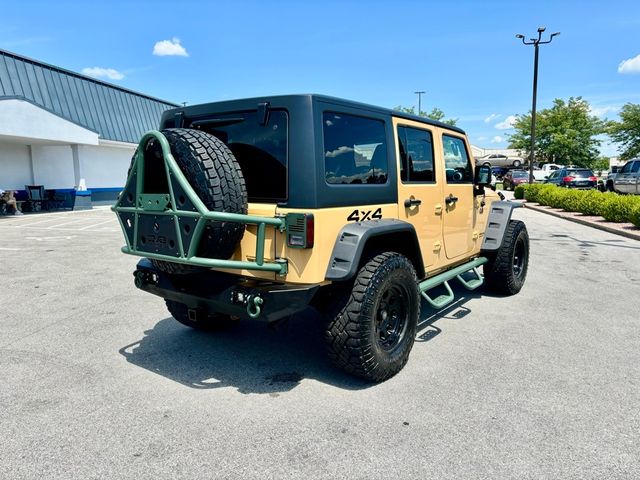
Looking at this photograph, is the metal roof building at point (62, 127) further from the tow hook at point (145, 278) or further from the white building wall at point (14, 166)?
the tow hook at point (145, 278)

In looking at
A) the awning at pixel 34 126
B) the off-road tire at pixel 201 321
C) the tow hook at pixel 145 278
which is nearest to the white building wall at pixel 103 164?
the awning at pixel 34 126

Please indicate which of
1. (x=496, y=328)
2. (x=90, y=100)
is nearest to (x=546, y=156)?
(x=90, y=100)

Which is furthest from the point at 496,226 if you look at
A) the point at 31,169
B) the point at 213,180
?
the point at 31,169

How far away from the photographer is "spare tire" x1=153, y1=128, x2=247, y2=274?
2.97 m

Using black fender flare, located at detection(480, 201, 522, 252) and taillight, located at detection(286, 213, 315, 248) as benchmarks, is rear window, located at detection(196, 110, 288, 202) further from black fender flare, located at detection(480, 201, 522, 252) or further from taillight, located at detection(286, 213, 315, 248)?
black fender flare, located at detection(480, 201, 522, 252)

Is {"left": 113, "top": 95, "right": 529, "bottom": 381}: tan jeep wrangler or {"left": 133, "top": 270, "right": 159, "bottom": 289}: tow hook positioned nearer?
{"left": 113, "top": 95, "right": 529, "bottom": 381}: tan jeep wrangler

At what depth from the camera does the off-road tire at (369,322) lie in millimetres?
3246

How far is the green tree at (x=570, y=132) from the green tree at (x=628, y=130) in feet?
6.58

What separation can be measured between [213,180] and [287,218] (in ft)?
1.75

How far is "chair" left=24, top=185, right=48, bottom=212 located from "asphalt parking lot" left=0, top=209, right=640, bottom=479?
1553 centimetres

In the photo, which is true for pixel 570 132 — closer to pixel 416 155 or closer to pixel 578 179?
pixel 578 179

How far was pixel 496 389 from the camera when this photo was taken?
3400mm

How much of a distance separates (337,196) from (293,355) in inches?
62.3

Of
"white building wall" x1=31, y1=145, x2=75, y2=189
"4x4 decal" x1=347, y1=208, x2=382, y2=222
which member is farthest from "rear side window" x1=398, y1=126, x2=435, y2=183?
"white building wall" x1=31, y1=145, x2=75, y2=189
